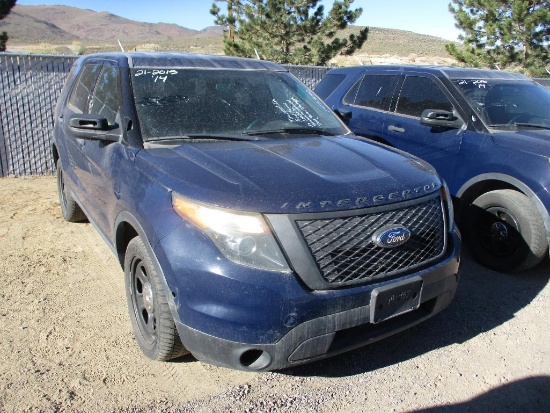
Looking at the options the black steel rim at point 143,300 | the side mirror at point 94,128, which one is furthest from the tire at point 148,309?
the side mirror at point 94,128

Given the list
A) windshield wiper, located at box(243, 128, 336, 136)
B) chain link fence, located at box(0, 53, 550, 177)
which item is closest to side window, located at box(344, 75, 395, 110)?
windshield wiper, located at box(243, 128, 336, 136)

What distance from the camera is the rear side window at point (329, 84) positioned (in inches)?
271

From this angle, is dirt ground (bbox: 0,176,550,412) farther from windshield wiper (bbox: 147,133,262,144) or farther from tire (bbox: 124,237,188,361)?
windshield wiper (bbox: 147,133,262,144)

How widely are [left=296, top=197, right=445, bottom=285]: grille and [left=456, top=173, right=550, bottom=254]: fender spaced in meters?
1.87

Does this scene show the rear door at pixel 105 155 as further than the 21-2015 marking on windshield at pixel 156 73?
No

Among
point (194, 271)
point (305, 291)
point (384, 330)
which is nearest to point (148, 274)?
point (194, 271)

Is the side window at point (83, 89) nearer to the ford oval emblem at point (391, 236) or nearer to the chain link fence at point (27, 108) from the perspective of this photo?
the ford oval emblem at point (391, 236)

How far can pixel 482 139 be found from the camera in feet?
15.6

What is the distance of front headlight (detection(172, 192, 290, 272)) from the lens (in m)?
2.44

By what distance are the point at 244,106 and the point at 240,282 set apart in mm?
1790

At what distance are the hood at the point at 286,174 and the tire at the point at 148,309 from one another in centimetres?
51

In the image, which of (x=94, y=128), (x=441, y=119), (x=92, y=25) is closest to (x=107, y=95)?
(x=94, y=128)

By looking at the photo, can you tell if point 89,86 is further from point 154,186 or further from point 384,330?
point 384,330

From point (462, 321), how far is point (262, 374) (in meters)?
1.67
